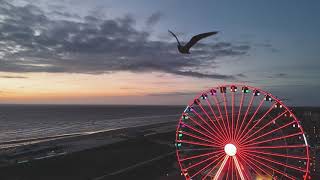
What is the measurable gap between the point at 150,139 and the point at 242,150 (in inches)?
2319

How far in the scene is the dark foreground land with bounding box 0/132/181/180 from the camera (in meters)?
42.3

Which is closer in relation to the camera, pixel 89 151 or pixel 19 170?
pixel 19 170

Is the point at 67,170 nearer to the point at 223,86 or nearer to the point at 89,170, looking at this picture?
the point at 89,170

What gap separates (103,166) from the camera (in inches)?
1949

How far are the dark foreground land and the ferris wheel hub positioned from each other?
45.4 feet

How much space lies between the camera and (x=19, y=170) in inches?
1809

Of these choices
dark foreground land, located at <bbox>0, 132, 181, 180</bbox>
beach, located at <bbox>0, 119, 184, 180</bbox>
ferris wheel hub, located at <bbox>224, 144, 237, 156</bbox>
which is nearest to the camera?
ferris wheel hub, located at <bbox>224, 144, 237, 156</bbox>

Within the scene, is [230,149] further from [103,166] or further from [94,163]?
[94,163]

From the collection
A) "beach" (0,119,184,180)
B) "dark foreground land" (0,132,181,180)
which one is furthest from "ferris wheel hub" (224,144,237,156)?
"beach" (0,119,184,180)

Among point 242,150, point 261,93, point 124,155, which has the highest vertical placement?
point 261,93

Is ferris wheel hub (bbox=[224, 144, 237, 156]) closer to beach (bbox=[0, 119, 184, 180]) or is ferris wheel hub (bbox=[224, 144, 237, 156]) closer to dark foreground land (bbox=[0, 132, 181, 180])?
dark foreground land (bbox=[0, 132, 181, 180])

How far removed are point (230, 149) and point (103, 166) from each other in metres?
27.6

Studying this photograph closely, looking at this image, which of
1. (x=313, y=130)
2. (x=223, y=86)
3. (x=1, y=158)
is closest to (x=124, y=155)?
(x=1, y=158)

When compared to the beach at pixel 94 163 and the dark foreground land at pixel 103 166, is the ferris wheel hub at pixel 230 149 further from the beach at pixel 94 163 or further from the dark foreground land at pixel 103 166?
the beach at pixel 94 163
